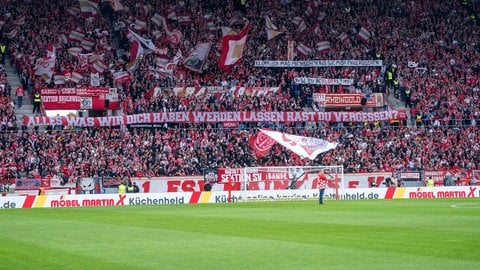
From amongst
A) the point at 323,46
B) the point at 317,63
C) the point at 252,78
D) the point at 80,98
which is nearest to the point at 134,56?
the point at 80,98

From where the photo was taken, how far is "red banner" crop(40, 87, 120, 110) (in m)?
60.2

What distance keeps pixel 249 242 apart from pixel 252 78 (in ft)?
156

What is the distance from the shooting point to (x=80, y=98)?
61.2 metres

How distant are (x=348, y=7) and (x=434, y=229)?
56282 millimetres

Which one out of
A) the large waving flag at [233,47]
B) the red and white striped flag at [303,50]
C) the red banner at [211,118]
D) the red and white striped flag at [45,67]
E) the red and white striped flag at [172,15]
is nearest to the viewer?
the red banner at [211,118]

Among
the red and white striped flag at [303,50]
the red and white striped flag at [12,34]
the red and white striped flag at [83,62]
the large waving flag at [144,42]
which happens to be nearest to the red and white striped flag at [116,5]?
the large waving flag at [144,42]

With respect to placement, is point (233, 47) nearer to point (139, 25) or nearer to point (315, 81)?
point (315, 81)

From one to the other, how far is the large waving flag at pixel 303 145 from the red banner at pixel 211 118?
10716 mm

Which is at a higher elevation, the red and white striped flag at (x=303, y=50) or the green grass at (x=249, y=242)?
the red and white striped flag at (x=303, y=50)

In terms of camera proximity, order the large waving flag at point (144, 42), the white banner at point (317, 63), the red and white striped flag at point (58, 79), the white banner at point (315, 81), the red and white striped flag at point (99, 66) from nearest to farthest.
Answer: the red and white striped flag at point (58, 79) → the red and white striped flag at point (99, 66) → the large waving flag at point (144, 42) → the white banner at point (315, 81) → the white banner at point (317, 63)

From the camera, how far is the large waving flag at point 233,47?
223 feet

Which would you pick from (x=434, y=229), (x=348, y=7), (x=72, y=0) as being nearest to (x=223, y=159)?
(x=72, y=0)

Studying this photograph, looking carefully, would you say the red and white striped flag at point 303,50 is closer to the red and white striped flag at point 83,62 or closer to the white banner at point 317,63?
the white banner at point 317,63

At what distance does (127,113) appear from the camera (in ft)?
203
